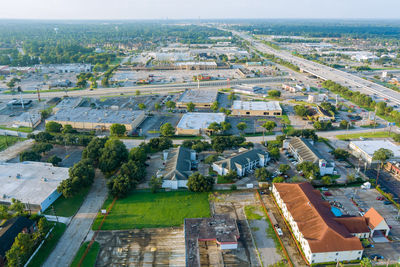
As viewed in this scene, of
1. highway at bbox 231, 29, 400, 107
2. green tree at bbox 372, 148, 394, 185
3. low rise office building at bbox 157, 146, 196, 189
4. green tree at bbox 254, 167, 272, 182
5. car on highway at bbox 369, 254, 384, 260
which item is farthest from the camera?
highway at bbox 231, 29, 400, 107

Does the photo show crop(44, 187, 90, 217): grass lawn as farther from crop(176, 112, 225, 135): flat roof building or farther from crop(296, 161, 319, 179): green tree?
crop(296, 161, 319, 179): green tree

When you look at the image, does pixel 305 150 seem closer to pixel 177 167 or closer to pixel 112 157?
pixel 177 167

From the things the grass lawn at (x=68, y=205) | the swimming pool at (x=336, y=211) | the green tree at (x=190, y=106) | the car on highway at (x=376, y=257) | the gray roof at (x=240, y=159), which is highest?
the green tree at (x=190, y=106)

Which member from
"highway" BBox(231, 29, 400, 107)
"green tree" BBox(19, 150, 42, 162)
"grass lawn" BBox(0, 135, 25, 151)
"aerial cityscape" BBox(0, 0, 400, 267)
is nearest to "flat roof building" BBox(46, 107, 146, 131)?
"aerial cityscape" BBox(0, 0, 400, 267)

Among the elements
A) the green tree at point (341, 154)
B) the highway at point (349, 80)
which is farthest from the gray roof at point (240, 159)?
the highway at point (349, 80)

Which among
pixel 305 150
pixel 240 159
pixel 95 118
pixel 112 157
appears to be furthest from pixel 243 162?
pixel 95 118

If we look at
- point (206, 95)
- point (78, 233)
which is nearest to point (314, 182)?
point (78, 233)

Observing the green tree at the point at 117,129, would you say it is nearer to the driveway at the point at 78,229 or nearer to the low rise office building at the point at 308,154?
the driveway at the point at 78,229
